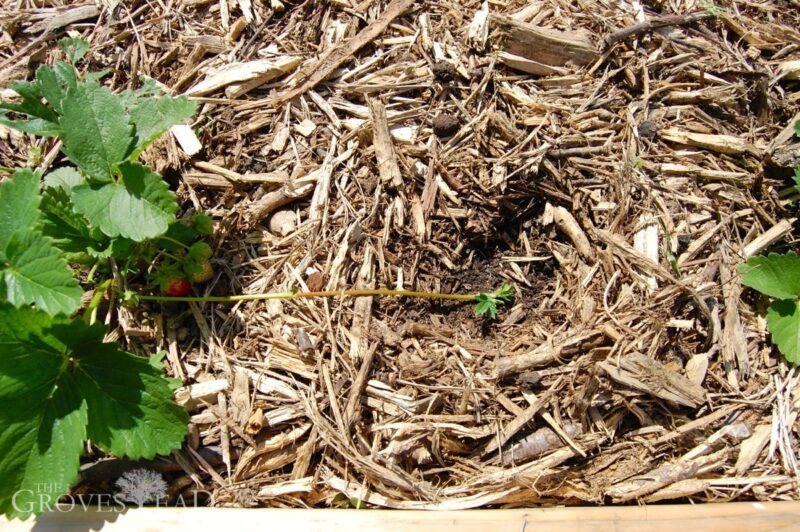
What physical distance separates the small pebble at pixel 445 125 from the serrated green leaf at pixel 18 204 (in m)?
1.12

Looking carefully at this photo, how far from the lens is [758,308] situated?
1855 millimetres

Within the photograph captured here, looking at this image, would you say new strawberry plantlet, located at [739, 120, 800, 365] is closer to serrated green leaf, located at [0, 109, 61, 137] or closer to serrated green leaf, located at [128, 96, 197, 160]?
serrated green leaf, located at [128, 96, 197, 160]

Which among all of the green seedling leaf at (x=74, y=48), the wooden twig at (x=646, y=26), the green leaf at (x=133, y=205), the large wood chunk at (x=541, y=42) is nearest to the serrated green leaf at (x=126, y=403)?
the green leaf at (x=133, y=205)

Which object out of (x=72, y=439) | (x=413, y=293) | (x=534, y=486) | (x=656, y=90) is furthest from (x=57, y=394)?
(x=656, y=90)

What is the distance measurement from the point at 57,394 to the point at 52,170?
2.71 ft

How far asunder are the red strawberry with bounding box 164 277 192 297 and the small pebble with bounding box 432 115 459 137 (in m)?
0.90

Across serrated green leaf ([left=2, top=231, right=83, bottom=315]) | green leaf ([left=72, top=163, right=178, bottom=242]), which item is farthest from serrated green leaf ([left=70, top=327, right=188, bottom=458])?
green leaf ([left=72, top=163, right=178, bottom=242])

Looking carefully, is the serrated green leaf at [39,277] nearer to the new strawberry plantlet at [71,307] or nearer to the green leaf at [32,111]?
the new strawberry plantlet at [71,307]

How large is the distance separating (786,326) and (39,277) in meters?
1.97

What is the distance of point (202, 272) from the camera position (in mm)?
1749

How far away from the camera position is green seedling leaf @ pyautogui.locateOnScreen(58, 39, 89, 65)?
1.79 meters

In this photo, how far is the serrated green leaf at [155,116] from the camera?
148cm

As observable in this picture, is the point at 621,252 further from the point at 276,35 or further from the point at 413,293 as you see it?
the point at 276,35

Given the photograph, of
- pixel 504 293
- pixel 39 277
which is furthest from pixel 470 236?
pixel 39 277
